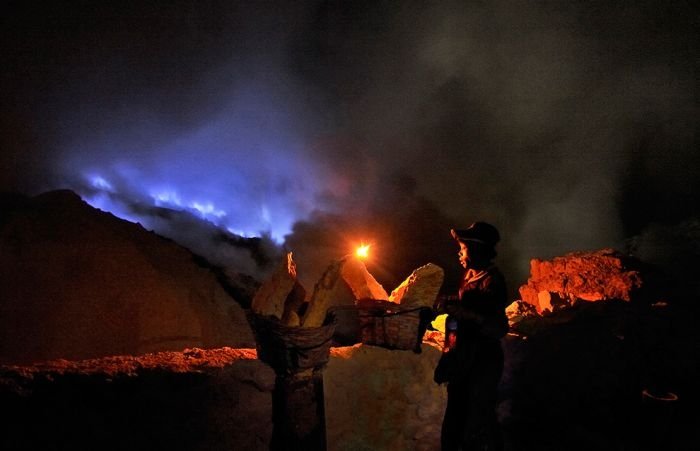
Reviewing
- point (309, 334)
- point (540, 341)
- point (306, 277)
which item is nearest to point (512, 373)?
point (540, 341)

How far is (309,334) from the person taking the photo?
255 centimetres

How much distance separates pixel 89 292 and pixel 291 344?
6.72 m

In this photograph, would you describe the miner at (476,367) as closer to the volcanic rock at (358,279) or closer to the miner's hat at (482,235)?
the miner's hat at (482,235)

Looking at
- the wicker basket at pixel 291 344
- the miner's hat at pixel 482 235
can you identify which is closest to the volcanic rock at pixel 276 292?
the wicker basket at pixel 291 344

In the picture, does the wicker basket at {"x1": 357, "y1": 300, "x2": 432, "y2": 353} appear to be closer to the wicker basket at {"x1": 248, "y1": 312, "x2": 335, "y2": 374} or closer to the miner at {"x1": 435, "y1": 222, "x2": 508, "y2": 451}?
the miner at {"x1": 435, "y1": 222, "x2": 508, "y2": 451}

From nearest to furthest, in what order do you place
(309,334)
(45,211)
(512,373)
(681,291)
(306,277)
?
(309,334) < (512,373) < (681,291) < (45,211) < (306,277)

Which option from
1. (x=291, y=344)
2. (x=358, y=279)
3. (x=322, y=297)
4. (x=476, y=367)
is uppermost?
(x=358, y=279)

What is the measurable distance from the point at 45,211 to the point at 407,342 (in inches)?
332

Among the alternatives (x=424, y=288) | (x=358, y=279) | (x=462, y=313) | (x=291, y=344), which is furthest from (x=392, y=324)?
(x=291, y=344)

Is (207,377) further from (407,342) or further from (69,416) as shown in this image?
(407,342)

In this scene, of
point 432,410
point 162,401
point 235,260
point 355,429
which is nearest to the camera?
point 162,401

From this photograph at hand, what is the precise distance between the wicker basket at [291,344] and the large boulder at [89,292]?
228 inches

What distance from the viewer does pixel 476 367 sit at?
2.90m

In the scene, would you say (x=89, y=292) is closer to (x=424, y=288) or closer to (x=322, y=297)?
(x=322, y=297)
